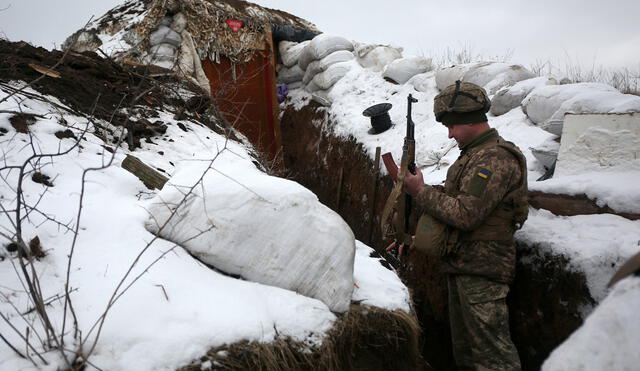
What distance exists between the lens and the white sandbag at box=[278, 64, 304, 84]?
6626mm

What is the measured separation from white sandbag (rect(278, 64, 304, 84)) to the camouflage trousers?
5373 millimetres

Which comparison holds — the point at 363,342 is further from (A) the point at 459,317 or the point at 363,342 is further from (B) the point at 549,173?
(B) the point at 549,173

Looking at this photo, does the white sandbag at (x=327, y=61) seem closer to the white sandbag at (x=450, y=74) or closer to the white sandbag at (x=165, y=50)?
the white sandbag at (x=450, y=74)

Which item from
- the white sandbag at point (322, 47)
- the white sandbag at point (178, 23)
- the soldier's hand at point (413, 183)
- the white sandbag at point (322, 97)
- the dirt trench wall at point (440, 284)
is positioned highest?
the white sandbag at point (178, 23)

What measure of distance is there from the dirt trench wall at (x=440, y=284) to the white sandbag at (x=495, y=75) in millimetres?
1435

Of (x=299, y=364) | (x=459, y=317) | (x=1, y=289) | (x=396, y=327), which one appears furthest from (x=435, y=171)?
(x=1, y=289)

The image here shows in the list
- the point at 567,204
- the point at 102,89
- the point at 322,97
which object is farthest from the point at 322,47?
the point at 567,204

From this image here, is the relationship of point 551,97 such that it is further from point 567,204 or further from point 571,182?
point 567,204

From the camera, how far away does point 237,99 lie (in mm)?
6020

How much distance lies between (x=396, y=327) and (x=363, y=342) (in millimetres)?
172

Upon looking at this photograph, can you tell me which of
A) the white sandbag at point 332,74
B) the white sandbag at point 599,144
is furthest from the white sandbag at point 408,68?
the white sandbag at point 599,144

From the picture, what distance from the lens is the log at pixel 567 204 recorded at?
1.93 meters

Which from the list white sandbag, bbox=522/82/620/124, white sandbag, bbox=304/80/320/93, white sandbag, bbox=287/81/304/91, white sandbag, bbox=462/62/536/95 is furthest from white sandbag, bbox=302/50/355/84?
white sandbag, bbox=522/82/620/124

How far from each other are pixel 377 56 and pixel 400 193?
13.8ft
